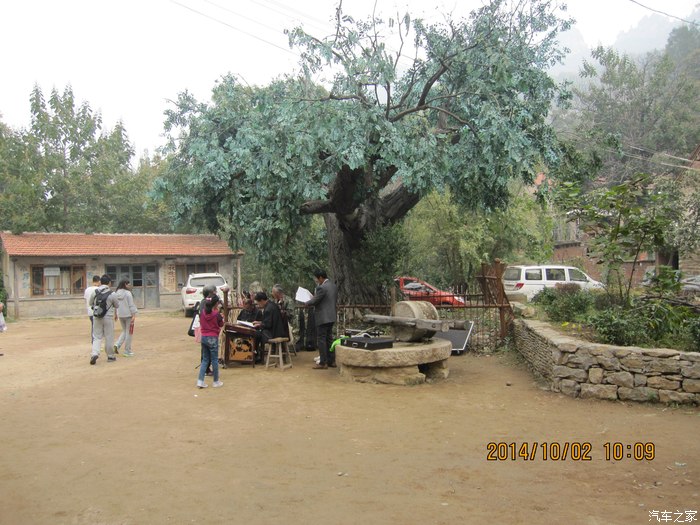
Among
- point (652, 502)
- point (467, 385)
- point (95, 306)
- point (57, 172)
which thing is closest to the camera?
point (652, 502)

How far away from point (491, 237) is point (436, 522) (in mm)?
17405

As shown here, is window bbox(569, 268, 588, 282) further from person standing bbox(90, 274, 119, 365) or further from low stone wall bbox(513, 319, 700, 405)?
person standing bbox(90, 274, 119, 365)

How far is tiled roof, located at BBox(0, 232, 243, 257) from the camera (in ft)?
70.6

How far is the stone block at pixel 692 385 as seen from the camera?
6.50 metres

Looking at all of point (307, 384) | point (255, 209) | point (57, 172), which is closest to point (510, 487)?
point (307, 384)

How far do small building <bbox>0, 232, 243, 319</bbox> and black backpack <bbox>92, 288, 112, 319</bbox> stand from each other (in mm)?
13058

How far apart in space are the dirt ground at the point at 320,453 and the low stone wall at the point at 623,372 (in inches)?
8.9

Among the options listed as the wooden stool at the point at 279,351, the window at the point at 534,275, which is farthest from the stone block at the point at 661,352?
the window at the point at 534,275

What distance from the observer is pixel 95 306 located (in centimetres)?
970

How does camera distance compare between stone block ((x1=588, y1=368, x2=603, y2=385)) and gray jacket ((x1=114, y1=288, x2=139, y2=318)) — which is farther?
gray jacket ((x1=114, y1=288, x2=139, y2=318))

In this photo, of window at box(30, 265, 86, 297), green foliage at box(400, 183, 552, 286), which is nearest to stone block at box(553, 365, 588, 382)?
green foliage at box(400, 183, 552, 286)

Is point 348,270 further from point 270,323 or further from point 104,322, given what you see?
point 104,322

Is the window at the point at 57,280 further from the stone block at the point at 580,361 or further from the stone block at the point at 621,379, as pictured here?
the stone block at the point at 621,379

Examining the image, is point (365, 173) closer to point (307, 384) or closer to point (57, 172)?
point (307, 384)
